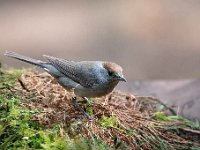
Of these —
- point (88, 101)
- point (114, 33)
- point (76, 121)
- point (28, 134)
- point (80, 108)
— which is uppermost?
point (114, 33)

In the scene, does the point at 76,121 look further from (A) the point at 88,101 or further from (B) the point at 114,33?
(B) the point at 114,33

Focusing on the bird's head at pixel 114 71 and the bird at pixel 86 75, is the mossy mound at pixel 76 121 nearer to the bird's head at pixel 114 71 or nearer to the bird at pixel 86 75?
the bird at pixel 86 75

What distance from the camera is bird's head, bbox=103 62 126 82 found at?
6.61 m

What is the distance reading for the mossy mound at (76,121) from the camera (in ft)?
18.4

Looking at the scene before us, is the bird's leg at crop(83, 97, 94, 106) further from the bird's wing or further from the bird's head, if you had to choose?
the bird's head

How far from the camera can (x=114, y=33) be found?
1560cm

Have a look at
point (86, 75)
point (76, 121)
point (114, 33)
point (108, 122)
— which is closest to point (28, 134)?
point (76, 121)

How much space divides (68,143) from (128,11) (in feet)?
36.4

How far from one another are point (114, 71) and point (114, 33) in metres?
8.99

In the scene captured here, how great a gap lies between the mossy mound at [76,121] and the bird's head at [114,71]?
0.25 m

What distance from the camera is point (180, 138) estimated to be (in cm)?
646

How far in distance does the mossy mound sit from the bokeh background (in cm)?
667

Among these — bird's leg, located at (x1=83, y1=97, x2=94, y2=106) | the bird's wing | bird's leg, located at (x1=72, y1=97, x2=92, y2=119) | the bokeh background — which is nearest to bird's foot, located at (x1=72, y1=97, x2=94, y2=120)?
bird's leg, located at (x1=72, y1=97, x2=92, y2=119)

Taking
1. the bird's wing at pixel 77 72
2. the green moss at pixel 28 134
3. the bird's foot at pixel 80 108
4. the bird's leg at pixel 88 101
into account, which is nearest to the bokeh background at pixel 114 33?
the bird's wing at pixel 77 72
